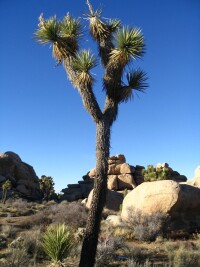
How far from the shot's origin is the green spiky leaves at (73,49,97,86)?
34.7ft

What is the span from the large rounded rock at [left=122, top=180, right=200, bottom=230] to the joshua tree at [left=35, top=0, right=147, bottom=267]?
7627mm

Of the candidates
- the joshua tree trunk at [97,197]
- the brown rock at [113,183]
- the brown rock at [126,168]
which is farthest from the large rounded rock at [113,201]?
the joshua tree trunk at [97,197]

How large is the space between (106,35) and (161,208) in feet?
29.8

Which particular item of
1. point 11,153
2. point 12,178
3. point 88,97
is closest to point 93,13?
point 88,97

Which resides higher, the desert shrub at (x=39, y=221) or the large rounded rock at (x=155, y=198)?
the large rounded rock at (x=155, y=198)

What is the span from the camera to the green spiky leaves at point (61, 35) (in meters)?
11.2

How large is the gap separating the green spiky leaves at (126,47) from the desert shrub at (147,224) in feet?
26.0

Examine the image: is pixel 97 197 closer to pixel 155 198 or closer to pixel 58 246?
pixel 58 246

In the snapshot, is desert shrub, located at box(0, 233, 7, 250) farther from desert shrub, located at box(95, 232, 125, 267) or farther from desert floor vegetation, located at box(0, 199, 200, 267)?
desert shrub, located at box(95, 232, 125, 267)

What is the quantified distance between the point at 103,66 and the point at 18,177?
3495 cm

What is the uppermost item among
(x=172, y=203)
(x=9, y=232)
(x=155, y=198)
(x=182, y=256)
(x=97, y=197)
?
(x=155, y=198)

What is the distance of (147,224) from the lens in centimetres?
1655

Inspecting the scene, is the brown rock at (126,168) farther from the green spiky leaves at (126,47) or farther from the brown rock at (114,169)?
the green spiky leaves at (126,47)

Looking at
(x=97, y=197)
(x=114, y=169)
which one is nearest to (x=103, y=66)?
(x=97, y=197)
